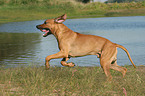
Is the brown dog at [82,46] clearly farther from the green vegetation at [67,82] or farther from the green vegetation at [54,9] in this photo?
the green vegetation at [54,9]

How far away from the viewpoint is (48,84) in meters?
6.57

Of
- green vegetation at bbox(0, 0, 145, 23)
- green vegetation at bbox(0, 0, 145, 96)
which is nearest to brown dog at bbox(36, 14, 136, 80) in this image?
green vegetation at bbox(0, 0, 145, 96)

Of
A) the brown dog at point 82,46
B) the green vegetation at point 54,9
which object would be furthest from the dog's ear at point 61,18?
the green vegetation at point 54,9

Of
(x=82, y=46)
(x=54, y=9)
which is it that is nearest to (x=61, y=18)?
(x=82, y=46)

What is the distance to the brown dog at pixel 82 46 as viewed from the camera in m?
7.66

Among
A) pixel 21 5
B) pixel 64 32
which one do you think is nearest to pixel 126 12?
pixel 21 5

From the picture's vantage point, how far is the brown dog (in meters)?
7.66

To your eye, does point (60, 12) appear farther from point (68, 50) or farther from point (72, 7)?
point (68, 50)

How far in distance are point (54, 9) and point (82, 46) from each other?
3929 centimetres

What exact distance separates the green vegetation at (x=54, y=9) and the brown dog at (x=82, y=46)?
29.7 meters

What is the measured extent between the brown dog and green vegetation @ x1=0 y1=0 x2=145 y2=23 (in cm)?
2967

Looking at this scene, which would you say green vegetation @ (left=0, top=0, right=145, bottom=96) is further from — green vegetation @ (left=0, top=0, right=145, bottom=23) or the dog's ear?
green vegetation @ (left=0, top=0, right=145, bottom=23)

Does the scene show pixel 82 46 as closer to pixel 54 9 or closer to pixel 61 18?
pixel 61 18

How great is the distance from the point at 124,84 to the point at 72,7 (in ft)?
146
